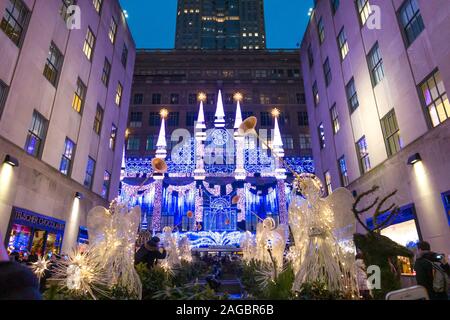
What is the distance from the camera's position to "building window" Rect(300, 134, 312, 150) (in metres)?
46.2

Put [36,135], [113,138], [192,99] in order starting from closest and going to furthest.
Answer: [36,135], [113,138], [192,99]

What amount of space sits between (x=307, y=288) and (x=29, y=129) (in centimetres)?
1437

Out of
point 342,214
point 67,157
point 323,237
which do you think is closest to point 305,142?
point 67,157

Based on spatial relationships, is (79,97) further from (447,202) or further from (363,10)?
(447,202)

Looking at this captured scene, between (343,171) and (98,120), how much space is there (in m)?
19.0

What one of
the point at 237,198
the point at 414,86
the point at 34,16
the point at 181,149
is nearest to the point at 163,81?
the point at 181,149

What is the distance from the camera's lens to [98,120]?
2148cm

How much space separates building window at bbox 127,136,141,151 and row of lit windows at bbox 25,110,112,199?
22018 mm

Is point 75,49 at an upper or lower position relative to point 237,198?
upper

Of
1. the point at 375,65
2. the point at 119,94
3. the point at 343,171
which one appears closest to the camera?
the point at 375,65
